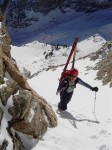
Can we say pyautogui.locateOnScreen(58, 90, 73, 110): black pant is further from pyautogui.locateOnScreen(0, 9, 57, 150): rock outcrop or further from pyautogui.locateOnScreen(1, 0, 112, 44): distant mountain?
pyautogui.locateOnScreen(1, 0, 112, 44): distant mountain

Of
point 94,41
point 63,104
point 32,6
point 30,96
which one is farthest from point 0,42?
point 32,6

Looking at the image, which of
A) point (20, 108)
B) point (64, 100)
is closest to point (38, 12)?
point (64, 100)

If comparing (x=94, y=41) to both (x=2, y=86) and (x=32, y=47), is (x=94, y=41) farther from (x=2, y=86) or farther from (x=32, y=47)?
(x=2, y=86)

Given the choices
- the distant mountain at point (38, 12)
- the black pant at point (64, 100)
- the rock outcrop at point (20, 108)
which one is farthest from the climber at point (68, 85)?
the distant mountain at point (38, 12)

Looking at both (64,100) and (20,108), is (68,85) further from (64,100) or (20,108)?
(20,108)

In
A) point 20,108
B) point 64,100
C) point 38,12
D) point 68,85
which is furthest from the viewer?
point 38,12

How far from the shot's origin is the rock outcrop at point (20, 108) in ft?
34.2

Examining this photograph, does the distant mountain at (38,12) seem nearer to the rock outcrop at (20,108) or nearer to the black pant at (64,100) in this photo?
the black pant at (64,100)

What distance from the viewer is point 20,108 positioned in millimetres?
10625

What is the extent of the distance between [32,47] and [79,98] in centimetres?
6978

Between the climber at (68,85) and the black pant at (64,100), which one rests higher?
the climber at (68,85)

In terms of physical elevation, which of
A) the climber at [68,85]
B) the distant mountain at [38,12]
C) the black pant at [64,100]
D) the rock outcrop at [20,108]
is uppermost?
the rock outcrop at [20,108]

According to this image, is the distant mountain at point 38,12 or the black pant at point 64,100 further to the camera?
the distant mountain at point 38,12

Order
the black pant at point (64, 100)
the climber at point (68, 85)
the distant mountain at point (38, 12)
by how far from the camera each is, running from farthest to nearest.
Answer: the distant mountain at point (38, 12) → the black pant at point (64, 100) → the climber at point (68, 85)
